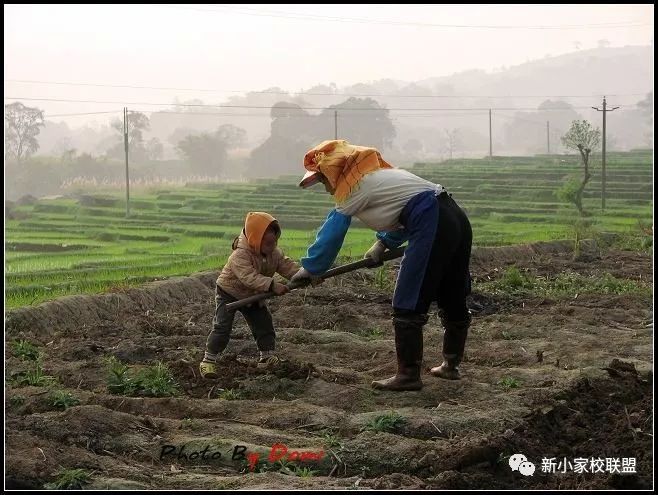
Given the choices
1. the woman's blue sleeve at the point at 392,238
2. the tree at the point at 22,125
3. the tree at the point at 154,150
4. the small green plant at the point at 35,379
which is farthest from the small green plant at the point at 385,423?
the tree at the point at 154,150

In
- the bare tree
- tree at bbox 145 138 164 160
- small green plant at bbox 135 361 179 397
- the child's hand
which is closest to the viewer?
small green plant at bbox 135 361 179 397

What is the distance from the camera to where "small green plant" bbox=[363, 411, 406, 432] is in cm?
544

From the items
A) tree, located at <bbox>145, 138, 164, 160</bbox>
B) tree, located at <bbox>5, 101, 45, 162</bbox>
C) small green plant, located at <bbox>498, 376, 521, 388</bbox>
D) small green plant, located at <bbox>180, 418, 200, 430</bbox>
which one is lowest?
small green plant, located at <bbox>498, 376, 521, 388</bbox>

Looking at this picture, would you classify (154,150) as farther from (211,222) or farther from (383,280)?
(383,280)

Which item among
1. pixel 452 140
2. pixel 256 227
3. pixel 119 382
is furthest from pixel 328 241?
pixel 452 140

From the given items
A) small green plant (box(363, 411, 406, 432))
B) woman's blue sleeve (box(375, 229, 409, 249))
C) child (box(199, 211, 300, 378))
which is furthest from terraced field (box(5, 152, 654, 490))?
woman's blue sleeve (box(375, 229, 409, 249))

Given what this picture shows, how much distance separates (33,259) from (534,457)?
15739 mm

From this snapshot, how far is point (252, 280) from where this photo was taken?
22.4ft

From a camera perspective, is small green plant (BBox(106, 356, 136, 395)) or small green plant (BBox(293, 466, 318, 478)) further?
small green plant (BBox(106, 356, 136, 395))

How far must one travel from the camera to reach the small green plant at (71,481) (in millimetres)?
4465

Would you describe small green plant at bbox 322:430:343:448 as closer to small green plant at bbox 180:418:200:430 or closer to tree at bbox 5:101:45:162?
small green plant at bbox 180:418:200:430

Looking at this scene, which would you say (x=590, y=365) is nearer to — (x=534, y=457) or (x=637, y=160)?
(x=534, y=457)

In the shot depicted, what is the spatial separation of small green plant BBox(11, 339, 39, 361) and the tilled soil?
105 mm

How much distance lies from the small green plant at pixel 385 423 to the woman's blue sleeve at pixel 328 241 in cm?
118
